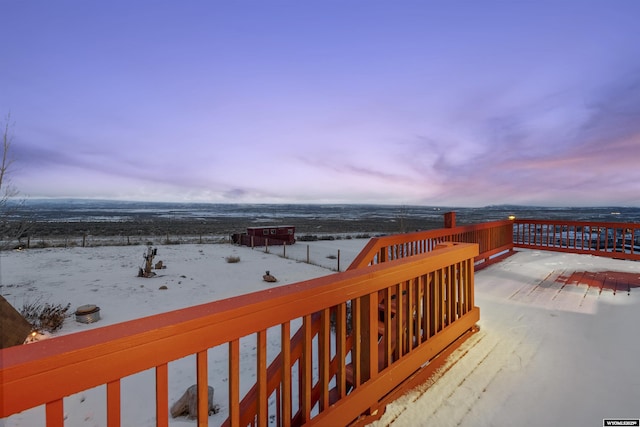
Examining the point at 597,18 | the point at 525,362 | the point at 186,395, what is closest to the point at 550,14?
the point at 597,18

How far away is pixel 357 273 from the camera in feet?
5.79

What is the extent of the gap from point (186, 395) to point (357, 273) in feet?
11.2

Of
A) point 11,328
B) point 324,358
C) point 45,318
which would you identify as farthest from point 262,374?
point 45,318

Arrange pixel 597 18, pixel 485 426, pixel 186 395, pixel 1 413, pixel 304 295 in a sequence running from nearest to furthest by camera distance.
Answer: pixel 1 413 → pixel 304 295 → pixel 485 426 → pixel 186 395 → pixel 597 18

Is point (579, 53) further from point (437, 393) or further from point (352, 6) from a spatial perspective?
point (437, 393)

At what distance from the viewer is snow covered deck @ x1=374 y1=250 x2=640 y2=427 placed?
199cm

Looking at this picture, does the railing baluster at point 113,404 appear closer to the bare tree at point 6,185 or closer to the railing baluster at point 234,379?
the railing baluster at point 234,379

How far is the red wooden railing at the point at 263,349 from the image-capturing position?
2.51 feet

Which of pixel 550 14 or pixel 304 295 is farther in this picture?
pixel 550 14

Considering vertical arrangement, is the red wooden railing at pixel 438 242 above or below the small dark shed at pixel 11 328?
above

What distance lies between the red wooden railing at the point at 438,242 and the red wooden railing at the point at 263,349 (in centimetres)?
91

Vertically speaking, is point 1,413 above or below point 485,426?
above

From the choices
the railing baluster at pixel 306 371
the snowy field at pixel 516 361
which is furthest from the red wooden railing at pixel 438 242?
the railing baluster at pixel 306 371

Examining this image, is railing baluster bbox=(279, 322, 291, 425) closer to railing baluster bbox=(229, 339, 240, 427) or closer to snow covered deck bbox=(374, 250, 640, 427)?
railing baluster bbox=(229, 339, 240, 427)
